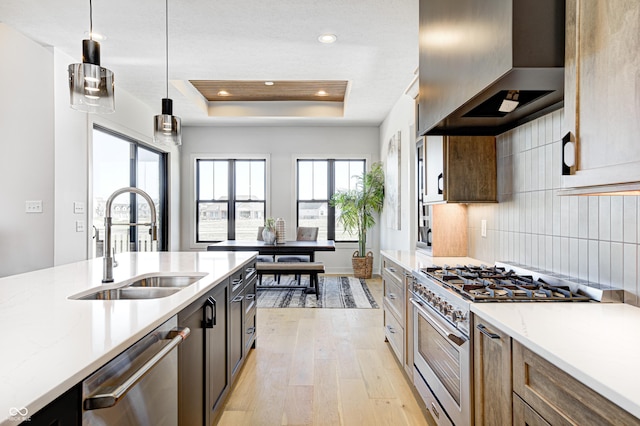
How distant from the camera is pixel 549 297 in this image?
1.57 metres

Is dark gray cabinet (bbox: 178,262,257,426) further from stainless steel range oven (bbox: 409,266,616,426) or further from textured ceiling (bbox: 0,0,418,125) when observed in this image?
textured ceiling (bbox: 0,0,418,125)

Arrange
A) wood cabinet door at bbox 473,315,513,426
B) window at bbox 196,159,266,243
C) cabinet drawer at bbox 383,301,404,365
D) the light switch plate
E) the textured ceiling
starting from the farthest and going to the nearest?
window at bbox 196,159,266,243 → the light switch plate → the textured ceiling → cabinet drawer at bbox 383,301,404,365 → wood cabinet door at bbox 473,315,513,426

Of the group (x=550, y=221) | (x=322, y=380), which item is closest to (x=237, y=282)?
(x=322, y=380)

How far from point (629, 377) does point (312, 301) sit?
4.43m

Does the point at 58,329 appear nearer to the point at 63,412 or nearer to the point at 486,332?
the point at 63,412

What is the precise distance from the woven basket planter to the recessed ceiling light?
398cm

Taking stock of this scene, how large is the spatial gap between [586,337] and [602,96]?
70 centimetres

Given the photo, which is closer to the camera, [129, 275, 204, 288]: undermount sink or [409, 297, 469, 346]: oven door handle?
[409, 297, 469, 346]: oven door handle

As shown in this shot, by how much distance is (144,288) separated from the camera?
6.77 ft

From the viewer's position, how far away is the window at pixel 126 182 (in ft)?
15.9

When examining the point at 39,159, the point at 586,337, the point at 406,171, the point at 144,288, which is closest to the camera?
the point at 586,337

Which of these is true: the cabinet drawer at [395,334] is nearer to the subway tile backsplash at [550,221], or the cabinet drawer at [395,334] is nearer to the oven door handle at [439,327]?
the oven door handle at [439,327]

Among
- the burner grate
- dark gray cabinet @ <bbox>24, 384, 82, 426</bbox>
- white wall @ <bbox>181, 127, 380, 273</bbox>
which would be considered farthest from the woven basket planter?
dark gray cabinet @ <bbox>24, 384, 82, 426</bbox>

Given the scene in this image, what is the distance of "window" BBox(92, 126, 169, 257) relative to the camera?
4852 mm
